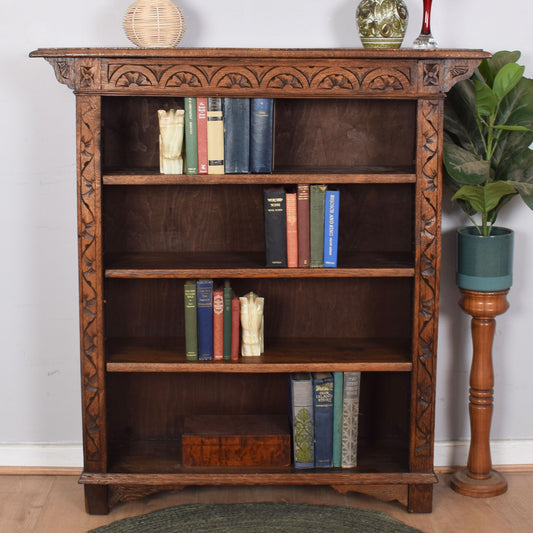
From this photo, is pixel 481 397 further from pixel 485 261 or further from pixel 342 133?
pixel 342 133

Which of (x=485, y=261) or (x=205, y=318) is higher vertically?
(x=485, y=261)

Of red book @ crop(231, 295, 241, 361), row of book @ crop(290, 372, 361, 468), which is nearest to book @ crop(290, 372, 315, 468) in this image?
row of book @ crop(290, 372, 361, 468)

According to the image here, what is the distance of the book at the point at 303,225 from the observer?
8.29 ft

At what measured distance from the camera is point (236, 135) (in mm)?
2477

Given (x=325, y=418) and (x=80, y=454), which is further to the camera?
(x=80, y=454)

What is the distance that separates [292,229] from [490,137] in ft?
2.30

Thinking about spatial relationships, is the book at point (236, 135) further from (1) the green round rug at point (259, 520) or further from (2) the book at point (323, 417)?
(1) the green round rug at point (259, 520)

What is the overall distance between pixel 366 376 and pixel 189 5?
146cm

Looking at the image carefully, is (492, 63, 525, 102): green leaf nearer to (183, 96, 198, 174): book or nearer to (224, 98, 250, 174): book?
(224, 98, 250, 174): book

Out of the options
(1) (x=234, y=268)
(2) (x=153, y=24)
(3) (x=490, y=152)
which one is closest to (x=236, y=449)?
(1) (x=234, y=268)

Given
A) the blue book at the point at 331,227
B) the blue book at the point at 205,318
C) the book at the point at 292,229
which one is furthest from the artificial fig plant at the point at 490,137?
the blue book at the point at 205,318

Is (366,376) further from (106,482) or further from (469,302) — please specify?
(106,482)

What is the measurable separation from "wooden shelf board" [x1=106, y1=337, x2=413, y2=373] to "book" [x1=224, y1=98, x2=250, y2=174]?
0.63 metres

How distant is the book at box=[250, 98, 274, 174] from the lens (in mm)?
2455
